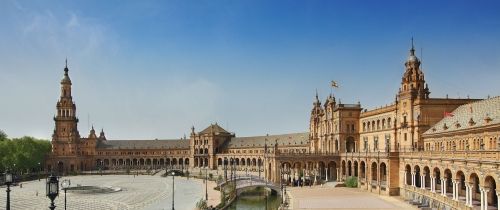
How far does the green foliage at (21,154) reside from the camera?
122500mm

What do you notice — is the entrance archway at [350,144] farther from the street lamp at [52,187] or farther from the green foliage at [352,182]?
the street lamp at [52,187]

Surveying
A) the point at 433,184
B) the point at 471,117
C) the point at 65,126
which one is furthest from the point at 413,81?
the point at 65,126

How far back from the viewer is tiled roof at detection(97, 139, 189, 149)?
178 meters

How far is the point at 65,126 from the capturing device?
160m

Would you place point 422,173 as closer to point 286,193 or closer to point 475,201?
point 475,201

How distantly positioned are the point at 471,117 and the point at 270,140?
9341 centimetres

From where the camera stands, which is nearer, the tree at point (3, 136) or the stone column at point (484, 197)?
the stone column at point (484, 197)

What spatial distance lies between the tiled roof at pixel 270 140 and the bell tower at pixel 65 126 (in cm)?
5075

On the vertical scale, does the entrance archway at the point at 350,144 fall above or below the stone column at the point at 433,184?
above

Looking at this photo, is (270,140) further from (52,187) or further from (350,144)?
(52,187)

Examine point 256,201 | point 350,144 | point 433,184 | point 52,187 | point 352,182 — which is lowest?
point 256,201

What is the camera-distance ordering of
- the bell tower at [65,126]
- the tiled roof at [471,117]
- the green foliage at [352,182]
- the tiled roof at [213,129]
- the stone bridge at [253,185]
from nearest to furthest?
1. the tiled roof at [471,117]
2. the stone bridge at [253,185]
3. the green foliage at [352,182]
4. the bell tower at [65,126]
5. the tiled roof at [213,129]

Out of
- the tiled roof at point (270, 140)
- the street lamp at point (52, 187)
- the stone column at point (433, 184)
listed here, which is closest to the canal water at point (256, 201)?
the stone column at point (433, 184)

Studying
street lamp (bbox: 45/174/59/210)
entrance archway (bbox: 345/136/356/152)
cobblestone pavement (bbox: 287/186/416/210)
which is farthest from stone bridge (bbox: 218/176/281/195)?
street lamp (bbox: 45/174/59/210)
